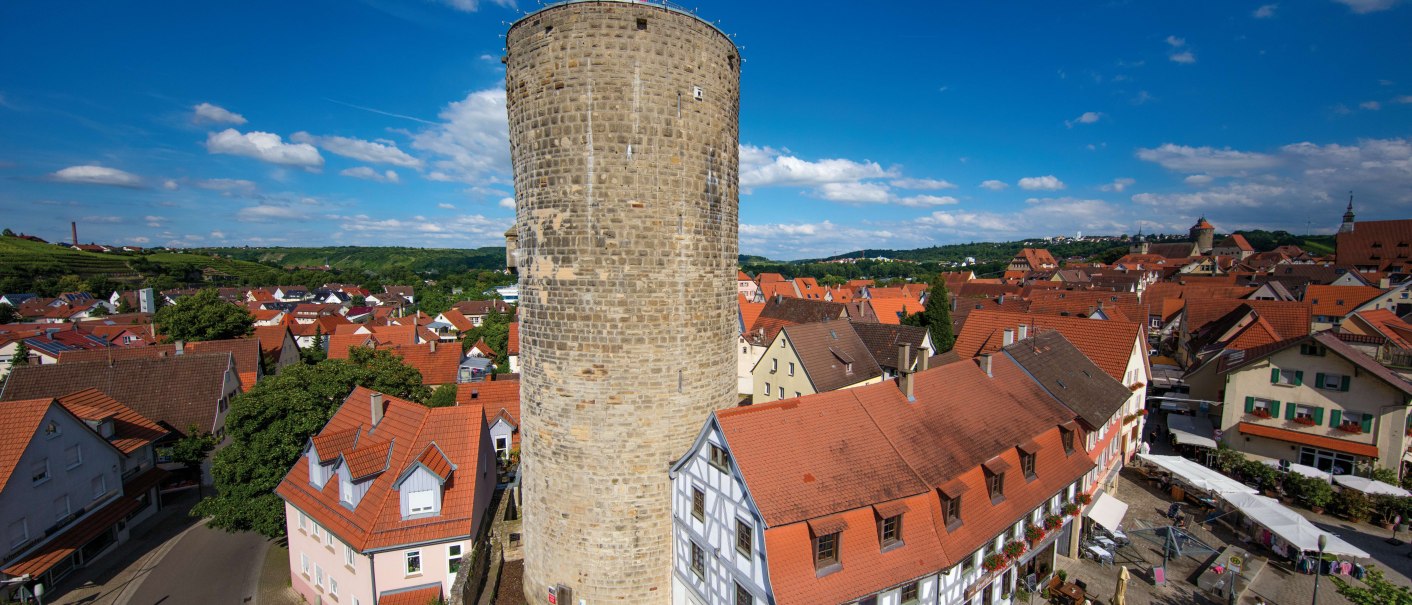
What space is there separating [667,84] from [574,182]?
238 centimetres

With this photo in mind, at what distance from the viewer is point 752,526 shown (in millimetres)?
10164

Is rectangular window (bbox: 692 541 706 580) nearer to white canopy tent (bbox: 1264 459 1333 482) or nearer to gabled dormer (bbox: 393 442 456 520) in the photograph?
gabled dormer (bbox: 393 442 456 520)

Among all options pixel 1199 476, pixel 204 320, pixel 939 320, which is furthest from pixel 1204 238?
pixel 204 320

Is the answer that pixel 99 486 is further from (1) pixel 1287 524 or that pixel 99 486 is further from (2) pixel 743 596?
(1) pixel 1287 524

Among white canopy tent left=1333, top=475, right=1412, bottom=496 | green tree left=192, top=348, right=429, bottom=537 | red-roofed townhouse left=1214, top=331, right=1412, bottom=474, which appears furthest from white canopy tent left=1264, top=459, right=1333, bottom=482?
green tree left=192, top=348, right=429, bottom=537

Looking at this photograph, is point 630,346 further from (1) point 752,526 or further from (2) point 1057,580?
(2) point 1057,580

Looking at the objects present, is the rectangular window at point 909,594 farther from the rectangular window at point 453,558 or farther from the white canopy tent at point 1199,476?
A: the white canopy tent at point 1199,476

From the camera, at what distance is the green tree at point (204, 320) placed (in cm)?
3809

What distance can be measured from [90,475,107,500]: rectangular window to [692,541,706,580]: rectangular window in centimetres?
2155

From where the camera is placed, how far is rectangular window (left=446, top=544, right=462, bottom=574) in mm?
14452

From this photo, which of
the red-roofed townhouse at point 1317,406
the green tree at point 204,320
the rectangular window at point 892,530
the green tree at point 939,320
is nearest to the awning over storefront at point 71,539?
the green tree at point 204,320

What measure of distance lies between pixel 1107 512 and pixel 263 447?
25752 mm

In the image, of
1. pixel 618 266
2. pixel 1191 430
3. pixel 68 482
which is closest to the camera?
pixel 618 266

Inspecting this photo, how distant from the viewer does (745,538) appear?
10477 mm
